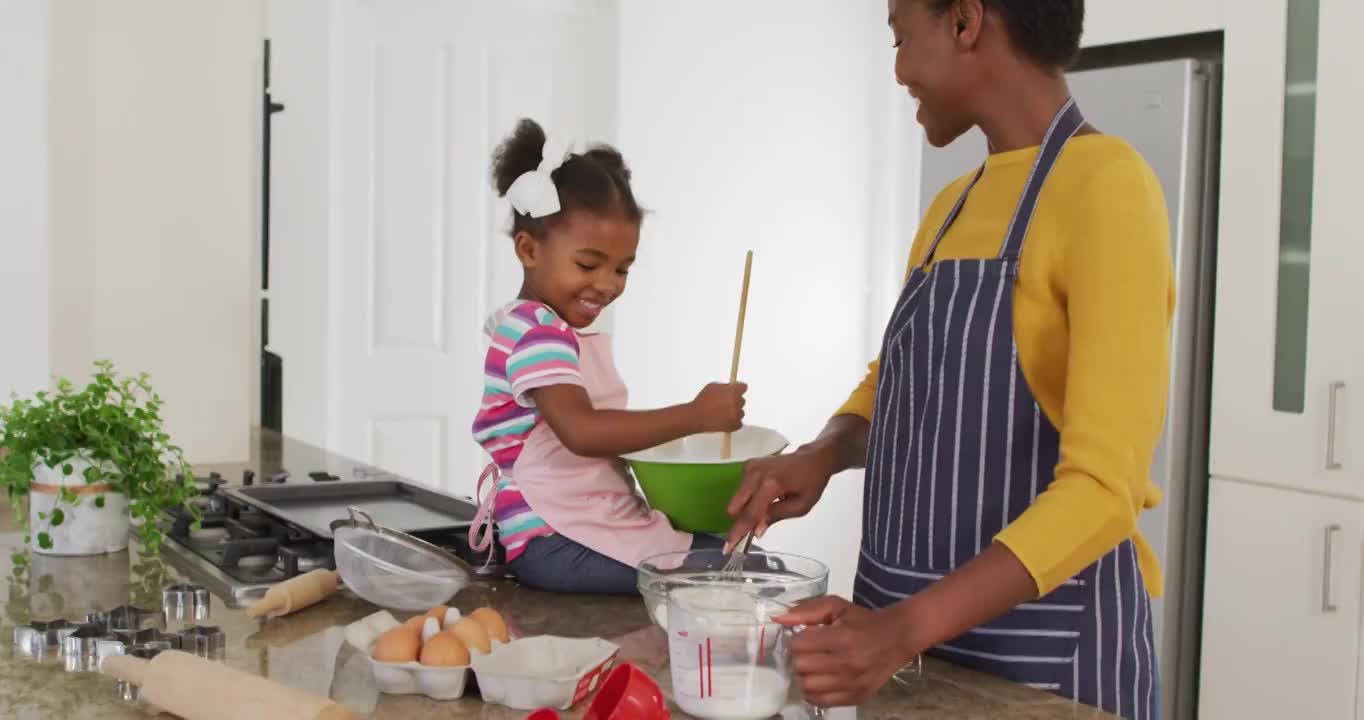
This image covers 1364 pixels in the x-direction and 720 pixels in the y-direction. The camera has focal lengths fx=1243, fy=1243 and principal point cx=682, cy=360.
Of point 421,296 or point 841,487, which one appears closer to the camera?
point 421,296

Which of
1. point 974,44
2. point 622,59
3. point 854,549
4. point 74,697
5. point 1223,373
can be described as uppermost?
point 622,59

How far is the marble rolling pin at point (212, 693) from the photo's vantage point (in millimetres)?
855

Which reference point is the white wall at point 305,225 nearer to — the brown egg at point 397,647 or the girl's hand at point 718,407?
the girl's hand at point 718,407

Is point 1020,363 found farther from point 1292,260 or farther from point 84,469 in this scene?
point 1292,260

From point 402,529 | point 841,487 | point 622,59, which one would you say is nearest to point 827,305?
point 841,487

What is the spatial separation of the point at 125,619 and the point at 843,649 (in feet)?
2.25

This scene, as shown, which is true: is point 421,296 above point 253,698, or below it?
above

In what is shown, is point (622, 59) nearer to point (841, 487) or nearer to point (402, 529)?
point (841, 487)

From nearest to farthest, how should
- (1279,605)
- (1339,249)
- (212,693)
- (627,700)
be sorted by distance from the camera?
(627,700)
(212,693)
(1339,249)
(1279,605)

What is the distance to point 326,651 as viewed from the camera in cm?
110

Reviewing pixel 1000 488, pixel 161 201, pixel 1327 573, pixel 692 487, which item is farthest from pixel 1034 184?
pixel 161 201

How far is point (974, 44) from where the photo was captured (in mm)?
Answer: 1161

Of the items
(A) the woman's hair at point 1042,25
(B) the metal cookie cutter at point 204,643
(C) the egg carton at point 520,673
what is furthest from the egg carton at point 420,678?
(A) the woman's hair at point 1042,25

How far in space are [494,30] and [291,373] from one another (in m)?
1.19
